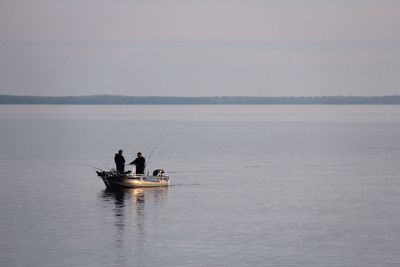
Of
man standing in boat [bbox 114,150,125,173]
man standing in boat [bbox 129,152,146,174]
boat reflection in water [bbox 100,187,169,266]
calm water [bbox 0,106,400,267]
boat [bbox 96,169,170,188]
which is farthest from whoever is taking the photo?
boat [bbox 96,169,170,188]

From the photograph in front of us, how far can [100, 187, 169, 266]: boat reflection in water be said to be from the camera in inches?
1085

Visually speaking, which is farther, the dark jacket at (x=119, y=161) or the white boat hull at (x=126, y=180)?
the white boat hull at (x=126, y=180)

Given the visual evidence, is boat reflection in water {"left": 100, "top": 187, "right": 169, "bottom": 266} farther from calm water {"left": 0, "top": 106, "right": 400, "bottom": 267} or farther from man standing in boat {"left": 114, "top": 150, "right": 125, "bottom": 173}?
man standing in boat {"left": 114, "top": 150, "right": 125, "bottom": 173}

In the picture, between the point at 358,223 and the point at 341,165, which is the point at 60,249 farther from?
the point at 341,165

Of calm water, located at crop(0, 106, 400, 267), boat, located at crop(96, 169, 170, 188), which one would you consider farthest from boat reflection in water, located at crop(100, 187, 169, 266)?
boat, located at crop(96, 169, 170, 188)

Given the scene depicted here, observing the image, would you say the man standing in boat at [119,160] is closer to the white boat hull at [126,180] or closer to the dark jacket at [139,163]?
the white boat hull at [126,180]

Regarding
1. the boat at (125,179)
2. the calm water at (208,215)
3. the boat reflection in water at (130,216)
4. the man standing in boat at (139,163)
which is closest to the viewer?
the calm water at (208,215)

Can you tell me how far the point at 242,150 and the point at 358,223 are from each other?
46.9 m

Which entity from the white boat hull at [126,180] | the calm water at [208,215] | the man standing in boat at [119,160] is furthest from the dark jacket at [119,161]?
the calm water at [208,215]

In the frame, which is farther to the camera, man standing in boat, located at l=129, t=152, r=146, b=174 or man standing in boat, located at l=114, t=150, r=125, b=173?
man standing in boat, located at l=129, t=152, r=146, b=174

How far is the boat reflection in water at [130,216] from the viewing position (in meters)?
27.5

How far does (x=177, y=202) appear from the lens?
127 ft

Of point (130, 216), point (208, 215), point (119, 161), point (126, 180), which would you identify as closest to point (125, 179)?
point (126, 180)

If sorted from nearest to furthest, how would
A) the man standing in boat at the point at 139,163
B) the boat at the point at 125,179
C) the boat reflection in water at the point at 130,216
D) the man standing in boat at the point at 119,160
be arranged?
the boat reflection in water at the point at 130,216 → the man standing in boat at the point at 119,160 → the man standing in boat at the point at 139,163 → the boat at the point at 125,179
